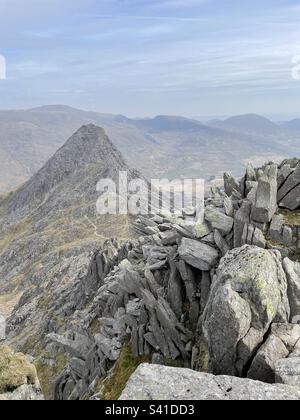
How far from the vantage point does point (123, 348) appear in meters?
40.6

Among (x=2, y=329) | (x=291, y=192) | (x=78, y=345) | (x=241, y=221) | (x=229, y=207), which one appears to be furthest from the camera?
(x=2, y=329)

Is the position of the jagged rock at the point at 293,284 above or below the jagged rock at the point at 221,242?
below

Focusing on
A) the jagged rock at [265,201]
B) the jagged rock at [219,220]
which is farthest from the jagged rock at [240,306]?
the jagged rock at [219,220]

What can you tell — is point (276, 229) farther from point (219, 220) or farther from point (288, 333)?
point (288, 333)

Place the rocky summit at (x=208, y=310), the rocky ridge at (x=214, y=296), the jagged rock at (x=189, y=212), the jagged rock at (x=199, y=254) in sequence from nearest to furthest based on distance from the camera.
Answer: the rocky summit at (x=208, y=310) → the rocky ridge at (x=214, y=296) → the jagged rock at (x=199, y=254) → the jagged rock at (x=189, y=212)

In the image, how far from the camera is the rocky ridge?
2609 centimetres

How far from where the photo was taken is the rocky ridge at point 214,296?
26094 millimetres

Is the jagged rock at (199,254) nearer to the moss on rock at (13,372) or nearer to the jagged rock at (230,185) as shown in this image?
the jagged rock at (230,185)

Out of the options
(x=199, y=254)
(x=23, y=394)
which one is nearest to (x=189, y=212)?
(x=199, y=254)

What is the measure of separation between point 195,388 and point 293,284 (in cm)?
1126

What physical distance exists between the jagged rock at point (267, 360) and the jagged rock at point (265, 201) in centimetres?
1229

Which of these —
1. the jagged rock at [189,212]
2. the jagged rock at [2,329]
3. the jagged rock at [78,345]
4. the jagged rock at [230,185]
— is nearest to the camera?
the jagged rock at [230,185]

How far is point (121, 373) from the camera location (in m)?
38.0
